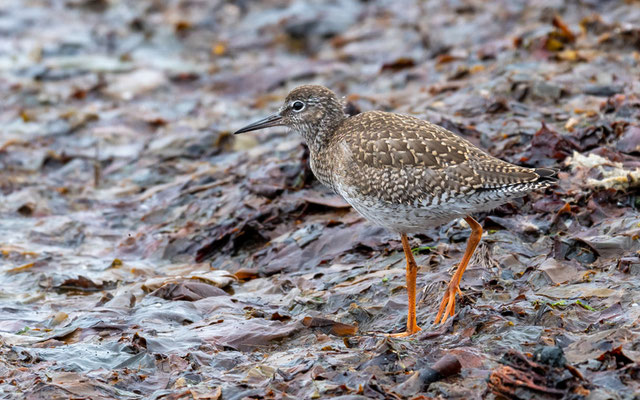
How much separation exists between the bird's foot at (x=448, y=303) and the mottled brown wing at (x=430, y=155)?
2.37ft

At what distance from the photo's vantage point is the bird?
618cm

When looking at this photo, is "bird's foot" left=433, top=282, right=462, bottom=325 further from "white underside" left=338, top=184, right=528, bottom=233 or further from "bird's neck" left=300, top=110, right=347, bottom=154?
"bird's neck" left=300, top=110, right=347, bottom=154

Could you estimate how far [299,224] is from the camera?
867cm

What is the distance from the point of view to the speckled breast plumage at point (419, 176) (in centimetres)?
617

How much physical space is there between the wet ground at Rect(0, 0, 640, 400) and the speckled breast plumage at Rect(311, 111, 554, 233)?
0.73 m

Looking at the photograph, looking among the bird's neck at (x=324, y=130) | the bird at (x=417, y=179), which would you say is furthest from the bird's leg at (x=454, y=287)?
the bird's neck at (x=324, y=130)

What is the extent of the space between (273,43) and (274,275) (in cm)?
931

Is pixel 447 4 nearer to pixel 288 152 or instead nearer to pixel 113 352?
pixel 288 152

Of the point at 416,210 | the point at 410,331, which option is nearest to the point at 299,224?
the point at 416,210

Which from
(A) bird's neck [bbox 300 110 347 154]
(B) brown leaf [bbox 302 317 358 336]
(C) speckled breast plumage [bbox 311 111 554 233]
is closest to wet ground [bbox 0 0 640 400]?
(B) brown leaf [bbox 302 317 358 336]

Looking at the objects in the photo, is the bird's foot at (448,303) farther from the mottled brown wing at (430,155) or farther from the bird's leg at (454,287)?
the mottled brown wing at (430,155)

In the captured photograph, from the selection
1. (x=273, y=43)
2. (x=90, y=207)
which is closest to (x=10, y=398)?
(x=90, y=207)

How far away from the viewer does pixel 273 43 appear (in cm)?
1648

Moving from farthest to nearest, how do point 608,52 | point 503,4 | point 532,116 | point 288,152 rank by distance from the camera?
1. point 503,4
2. point 608,52
3. point 288,152
4. point 532,116
